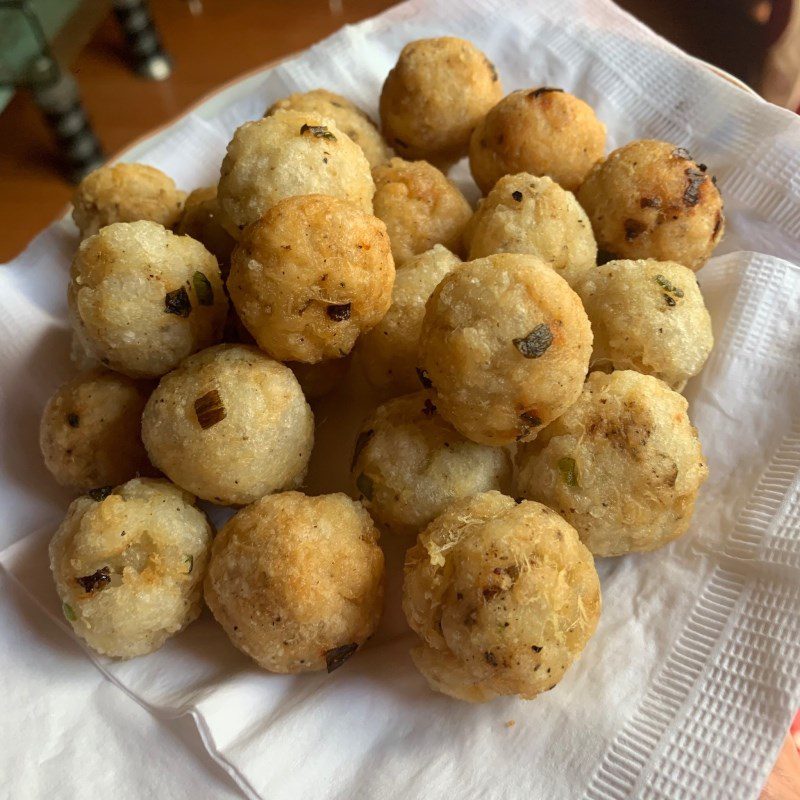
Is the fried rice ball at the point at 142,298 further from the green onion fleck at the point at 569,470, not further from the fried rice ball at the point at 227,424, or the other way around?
the green onion fleck at the point at 569,470

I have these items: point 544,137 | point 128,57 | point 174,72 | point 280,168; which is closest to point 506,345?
point 280,168

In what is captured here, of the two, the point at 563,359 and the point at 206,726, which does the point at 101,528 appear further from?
the point at 563,359

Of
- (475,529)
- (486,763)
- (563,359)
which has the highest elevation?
(563,359)

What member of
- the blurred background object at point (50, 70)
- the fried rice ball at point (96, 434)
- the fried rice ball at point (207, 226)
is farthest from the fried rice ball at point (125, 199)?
the blurred background object at point (50, 70)

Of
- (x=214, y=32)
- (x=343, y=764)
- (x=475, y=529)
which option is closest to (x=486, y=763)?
(x=343, y=764)

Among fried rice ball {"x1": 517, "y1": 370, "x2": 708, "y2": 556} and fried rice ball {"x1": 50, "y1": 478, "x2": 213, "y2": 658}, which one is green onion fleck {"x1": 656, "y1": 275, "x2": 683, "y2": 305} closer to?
fried rice ball {"x1": 517, "y1": 370, "x2": 708, "y2": 556}

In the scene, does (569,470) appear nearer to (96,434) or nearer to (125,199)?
(96,434)
